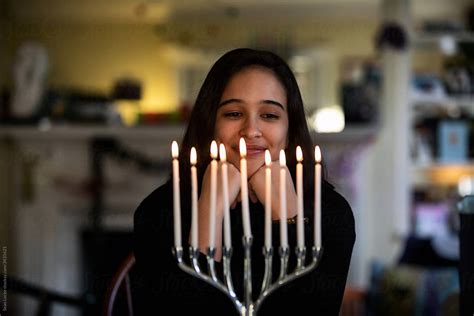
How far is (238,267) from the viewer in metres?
0.94

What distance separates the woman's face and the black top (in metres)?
0.09

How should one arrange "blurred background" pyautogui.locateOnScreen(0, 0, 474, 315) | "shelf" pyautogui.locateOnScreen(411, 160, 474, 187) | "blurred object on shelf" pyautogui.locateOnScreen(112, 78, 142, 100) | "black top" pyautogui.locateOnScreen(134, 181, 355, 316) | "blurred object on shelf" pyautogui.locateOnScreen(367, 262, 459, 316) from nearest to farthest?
"black top" pyautogui.locateOnScreen(134, 181, 355, 316) → "blurred object on shelf" pyautogui.locateOnScreen(367, 262, 459, 316) → "blurred object on shelf" pyautogui.locateOnScreen(112, 78, 142, 100) → "blurred background" pyautogui.locateOnScreen(0, 0, 474, 315) → "shelf" pyautogui.locateOnScreen(411, 160, 474, 187)

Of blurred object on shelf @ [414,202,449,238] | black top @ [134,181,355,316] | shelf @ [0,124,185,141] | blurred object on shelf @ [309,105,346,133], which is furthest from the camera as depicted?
blurred object on shelf @ [309,105,346,133]

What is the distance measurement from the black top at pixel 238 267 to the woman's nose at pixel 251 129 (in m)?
0.11

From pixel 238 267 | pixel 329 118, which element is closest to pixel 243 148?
pixel 238 267

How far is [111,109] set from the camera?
4.17 metres

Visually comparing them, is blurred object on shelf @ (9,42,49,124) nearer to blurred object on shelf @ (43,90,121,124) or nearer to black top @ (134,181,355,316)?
blurred object on shelf @ (43,90,121,124)

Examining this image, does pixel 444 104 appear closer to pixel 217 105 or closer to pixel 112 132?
pixel 112 132

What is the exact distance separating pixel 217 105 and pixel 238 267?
0.20 m

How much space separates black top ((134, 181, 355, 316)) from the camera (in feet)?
2.94

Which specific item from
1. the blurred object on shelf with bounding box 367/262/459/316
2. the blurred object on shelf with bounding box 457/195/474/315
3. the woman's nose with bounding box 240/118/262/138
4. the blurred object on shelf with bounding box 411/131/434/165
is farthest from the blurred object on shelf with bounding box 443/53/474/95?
the woman's nose with bounding box 240/118/262/138

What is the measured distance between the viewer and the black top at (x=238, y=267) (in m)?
0.90

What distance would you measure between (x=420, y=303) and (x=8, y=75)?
406 cm

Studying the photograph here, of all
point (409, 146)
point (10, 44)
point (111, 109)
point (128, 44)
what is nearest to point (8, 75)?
point (10, 44)
